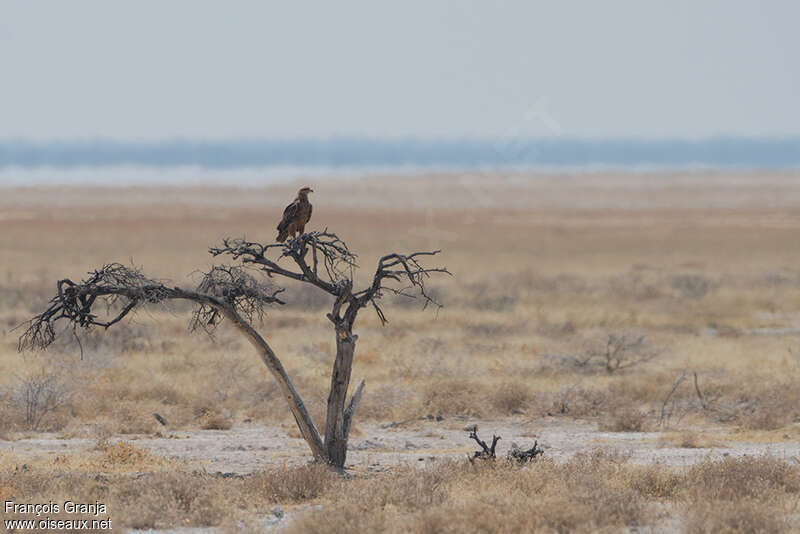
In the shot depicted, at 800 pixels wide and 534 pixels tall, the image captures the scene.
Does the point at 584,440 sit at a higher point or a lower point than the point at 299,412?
lower

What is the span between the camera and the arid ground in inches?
437

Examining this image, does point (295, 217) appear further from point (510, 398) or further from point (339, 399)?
point (510, 398)

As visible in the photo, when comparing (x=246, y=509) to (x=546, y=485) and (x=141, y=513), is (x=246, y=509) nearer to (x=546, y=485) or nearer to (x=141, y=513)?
(x=141, y=513)

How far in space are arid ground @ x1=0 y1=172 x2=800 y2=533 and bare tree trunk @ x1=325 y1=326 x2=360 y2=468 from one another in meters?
0.35

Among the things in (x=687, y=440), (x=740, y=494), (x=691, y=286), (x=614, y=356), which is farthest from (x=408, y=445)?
(x=691, y=286)

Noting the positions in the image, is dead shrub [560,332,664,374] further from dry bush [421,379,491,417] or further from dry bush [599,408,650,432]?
dry bush [599,408,650,432]

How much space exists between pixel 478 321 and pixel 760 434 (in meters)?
13.3

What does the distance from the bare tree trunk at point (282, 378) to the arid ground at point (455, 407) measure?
476mm

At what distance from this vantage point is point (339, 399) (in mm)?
12953

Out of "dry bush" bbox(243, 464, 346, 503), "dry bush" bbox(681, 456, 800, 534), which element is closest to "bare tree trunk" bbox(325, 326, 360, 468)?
"dry bush" bbox(243, 464, 346, 503)

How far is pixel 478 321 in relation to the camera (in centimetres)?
2934

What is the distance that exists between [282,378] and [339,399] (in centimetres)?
70

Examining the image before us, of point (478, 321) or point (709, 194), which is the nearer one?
point (478, 321)

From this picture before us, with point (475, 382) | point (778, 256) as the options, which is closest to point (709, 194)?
point (778, 256)
